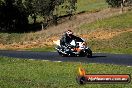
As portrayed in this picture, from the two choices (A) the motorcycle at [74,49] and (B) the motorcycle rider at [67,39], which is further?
(B) the motorcycle rider at [67,39]

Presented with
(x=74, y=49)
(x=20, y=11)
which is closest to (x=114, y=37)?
(x=74, y=49)

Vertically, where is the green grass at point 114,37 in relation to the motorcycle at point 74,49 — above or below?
below

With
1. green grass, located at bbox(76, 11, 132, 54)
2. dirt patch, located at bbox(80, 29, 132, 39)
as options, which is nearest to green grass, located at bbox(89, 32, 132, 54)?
green grass, located at bbox(76, 11, 132, 54)

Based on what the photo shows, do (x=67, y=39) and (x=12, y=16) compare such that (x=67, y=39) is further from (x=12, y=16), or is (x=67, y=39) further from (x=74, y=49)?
(x=12, y=16)

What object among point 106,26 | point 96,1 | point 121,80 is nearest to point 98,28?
point 106,26

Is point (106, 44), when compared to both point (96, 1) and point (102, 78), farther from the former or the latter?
point (96, 1)

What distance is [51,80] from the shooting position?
18.7 meters

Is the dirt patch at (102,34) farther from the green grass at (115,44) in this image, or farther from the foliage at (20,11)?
the foliage at (20,11)

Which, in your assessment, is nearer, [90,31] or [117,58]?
[117,58]

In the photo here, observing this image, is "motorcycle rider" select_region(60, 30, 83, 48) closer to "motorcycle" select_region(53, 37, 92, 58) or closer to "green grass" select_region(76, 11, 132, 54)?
"motorcycle" select_region(53, 37, 92, 58)

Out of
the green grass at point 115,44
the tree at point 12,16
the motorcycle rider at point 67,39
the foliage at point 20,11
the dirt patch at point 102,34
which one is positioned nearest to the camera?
the motorcycle rider at point 67,39

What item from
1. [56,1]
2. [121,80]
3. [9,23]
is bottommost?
[9,23]

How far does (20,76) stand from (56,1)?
71.0 meters

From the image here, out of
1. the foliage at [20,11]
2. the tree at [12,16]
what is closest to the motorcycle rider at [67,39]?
the foliage at [20,11]
